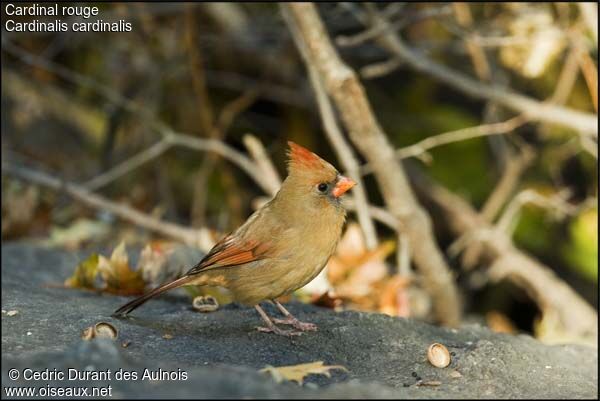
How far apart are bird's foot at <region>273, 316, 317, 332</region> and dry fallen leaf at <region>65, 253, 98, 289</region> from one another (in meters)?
1.12

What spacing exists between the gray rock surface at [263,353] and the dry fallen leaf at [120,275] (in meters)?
0.14

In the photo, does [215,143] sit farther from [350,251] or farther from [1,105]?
[1,105]

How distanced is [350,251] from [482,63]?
1.47 m

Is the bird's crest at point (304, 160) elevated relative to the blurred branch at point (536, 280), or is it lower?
elevated

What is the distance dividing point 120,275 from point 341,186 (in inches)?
47.2

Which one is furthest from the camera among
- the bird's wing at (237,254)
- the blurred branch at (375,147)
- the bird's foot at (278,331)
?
the blurred branch at (375,147)

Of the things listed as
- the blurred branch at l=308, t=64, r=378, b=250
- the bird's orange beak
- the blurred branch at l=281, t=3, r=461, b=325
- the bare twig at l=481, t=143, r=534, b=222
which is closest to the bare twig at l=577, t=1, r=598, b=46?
the blurred branch at l=281, t=3, r=461, b=325

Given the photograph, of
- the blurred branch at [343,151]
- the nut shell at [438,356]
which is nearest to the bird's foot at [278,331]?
the nut shell at [438,356]

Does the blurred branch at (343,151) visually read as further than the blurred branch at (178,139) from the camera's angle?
No

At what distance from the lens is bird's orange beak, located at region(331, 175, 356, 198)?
3955mm

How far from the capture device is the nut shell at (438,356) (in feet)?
10.5

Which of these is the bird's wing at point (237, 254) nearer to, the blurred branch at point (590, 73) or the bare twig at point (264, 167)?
the bare twig at point (264, 167)

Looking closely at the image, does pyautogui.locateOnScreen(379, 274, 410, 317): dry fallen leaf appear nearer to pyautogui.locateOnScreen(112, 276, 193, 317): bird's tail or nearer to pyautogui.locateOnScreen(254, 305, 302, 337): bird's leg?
pyautogui.locateOnScreen(254, 305, 302, 337): bird's leg

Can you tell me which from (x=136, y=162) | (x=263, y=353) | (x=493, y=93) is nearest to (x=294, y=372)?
(x=263, y=353)
